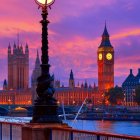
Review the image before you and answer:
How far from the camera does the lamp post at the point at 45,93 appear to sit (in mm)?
10117

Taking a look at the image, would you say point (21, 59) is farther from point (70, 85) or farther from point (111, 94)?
point (111, 94)

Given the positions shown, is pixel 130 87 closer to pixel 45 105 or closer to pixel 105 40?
pixel 105 40

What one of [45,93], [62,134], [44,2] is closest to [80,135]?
[62,134]

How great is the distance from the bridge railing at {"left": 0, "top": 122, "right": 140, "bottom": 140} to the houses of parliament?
142 metres

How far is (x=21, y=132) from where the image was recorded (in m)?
10.5

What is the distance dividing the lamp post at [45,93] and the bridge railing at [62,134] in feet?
1.36

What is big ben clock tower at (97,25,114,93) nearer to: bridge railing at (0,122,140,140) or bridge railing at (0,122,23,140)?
bridge railing at (0,122,23,140)

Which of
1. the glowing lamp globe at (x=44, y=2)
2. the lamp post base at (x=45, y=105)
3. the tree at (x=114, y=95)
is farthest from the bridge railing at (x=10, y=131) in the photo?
the tree at (x=114, y=95)

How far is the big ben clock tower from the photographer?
16762 centimetres

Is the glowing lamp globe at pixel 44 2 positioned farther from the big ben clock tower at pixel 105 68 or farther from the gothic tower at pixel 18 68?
the gothic tower at pixel 18 68

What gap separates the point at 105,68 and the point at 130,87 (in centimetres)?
1075

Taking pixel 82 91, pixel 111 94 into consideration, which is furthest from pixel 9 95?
pixel 111 94

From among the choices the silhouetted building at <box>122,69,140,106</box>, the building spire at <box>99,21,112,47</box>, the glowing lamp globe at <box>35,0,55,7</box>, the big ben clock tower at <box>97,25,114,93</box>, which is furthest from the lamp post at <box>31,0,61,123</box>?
the building spire at <box>99,21,112,47</box>

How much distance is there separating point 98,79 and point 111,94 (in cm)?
2278
